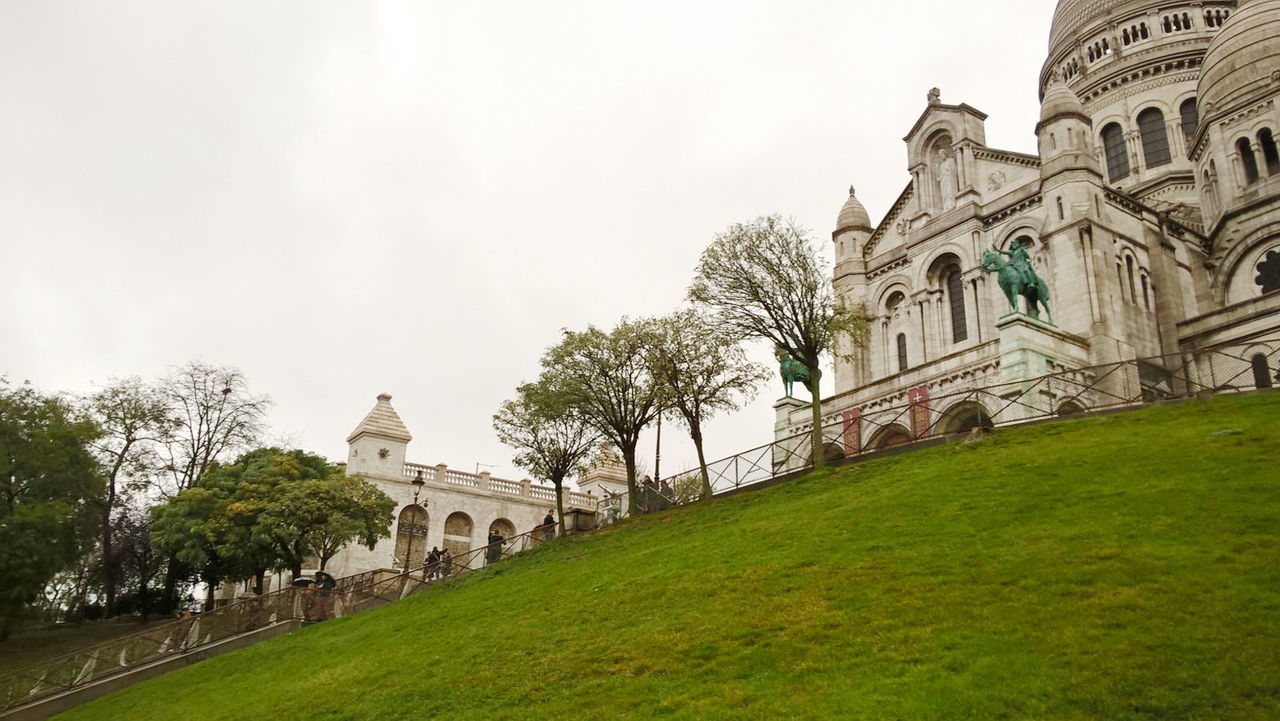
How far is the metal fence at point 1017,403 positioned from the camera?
2912 cm

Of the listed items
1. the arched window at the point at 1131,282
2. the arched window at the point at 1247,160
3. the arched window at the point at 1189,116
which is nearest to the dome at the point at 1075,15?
the arched window at the point at 1189,116

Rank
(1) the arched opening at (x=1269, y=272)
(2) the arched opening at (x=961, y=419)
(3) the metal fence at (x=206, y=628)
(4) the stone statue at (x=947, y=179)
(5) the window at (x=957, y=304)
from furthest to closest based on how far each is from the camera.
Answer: (4) the stone statue at (x=947, y=179) < (5) the window at (x=957, y=304) < (1) the arched opening at (x=1269, y=272) < (2) the arched opening at (x=961, y=419) < (3) the metal fence at (x=206, y=628)

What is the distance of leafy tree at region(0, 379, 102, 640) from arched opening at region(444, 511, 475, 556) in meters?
16.4

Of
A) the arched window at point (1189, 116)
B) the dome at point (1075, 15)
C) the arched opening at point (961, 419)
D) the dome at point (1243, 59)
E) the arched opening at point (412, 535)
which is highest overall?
the dome at point (1075, 15)

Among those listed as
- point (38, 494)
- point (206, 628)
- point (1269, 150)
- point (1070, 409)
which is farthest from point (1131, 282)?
point (38, 494)

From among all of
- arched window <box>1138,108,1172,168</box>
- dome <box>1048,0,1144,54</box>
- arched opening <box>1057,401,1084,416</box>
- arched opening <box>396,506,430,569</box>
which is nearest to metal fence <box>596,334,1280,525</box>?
arched opening <box>1057,401,1084,416</box>

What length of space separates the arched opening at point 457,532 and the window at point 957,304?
2598 cm

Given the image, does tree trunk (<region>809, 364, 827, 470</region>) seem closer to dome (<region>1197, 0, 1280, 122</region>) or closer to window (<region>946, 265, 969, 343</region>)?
window (<region>946, 265, 969, 343</region>)

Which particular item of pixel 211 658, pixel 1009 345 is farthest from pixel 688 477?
pixel 211 658

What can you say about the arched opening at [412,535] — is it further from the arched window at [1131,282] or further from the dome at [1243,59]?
the dome at [1243,59]

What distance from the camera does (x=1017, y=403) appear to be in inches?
1174

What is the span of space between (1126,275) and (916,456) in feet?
59.1

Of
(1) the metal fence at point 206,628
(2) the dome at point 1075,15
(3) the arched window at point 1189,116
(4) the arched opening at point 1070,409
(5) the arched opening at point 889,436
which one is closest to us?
(1) the metal fence at point 206,628

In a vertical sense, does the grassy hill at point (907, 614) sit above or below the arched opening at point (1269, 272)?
below
